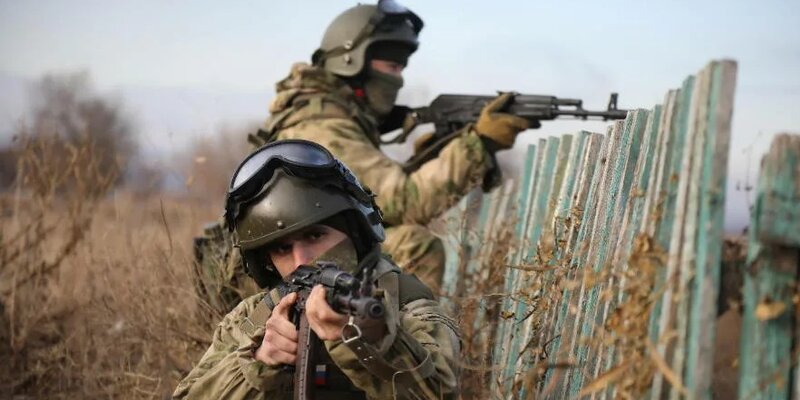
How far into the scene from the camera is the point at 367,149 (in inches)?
284

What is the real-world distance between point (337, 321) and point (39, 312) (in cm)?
534

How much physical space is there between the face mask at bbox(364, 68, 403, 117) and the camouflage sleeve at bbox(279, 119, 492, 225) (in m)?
0.68

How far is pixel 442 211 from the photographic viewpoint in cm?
731

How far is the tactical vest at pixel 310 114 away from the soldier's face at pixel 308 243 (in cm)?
351

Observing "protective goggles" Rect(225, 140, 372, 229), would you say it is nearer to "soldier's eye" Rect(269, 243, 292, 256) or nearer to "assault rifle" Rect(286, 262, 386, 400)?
"soldier's eye" Rect(269, 243, 292, 256)

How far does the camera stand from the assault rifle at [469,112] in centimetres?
715

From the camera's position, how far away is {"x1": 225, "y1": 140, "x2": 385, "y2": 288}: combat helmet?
3.78 metres

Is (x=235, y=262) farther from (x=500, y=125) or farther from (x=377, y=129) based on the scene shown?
(x=377, y=129)

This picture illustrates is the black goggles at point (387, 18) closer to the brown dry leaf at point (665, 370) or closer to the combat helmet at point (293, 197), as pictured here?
the combat helmet at point (293, 197)

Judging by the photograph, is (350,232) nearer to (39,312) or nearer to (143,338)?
(143,338)

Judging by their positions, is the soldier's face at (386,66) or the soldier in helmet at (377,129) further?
the soldier's face at (386,66)

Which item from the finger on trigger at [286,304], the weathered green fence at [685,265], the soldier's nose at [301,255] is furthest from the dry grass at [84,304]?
the weathered green fence at [685,265]

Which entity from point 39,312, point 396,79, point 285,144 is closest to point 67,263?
point 39,312

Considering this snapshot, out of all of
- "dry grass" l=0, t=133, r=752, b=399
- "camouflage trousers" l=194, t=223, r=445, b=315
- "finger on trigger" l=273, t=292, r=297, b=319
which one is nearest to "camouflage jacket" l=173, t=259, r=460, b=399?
"finger on trigger" l=273, t=292, r=297, b=319
